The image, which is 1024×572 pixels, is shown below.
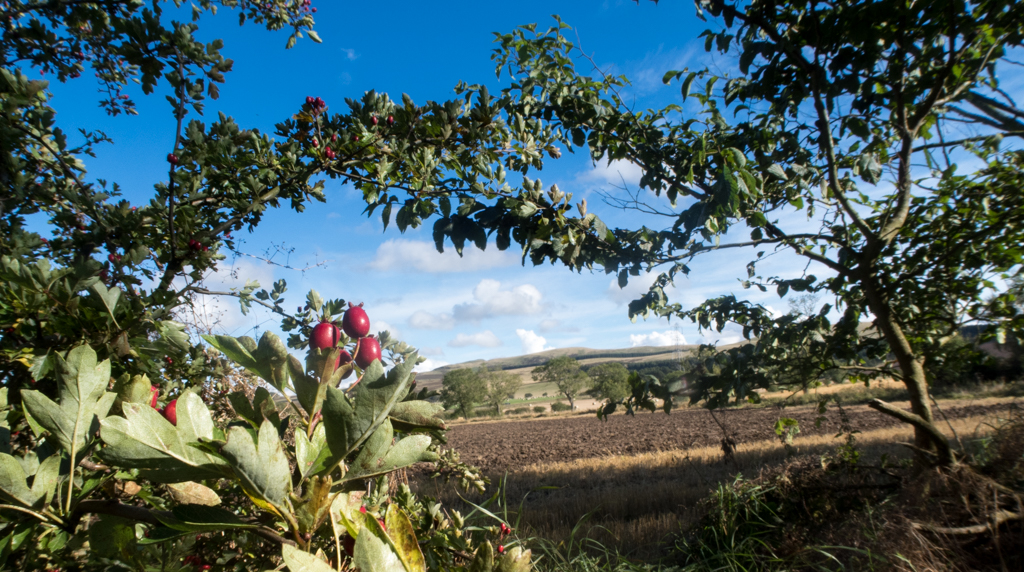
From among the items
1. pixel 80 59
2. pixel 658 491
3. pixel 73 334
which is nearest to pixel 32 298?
pixel 73 334

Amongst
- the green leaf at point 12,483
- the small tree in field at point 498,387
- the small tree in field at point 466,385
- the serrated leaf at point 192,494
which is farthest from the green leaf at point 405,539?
the small tree in field at point 498,387

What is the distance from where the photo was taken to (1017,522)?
165 cm

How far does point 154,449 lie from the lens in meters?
0.39

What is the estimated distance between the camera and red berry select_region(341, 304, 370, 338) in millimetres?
962

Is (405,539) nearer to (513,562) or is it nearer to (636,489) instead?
(513,562)

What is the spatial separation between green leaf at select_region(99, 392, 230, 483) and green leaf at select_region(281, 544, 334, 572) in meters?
0.12

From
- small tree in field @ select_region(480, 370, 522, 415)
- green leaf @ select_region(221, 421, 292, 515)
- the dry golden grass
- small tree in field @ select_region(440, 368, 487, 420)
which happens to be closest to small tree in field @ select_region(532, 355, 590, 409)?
small tree in field @ select_region(480, 370, 522, 415)

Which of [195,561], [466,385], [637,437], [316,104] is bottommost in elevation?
[637,437]

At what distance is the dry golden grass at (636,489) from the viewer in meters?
5.52

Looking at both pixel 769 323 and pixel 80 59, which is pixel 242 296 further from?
pixel 769 323

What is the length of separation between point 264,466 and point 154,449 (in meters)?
0.09

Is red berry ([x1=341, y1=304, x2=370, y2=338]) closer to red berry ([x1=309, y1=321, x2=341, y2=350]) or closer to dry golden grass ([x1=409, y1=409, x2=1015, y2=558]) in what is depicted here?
red berry ([x1=309, y1=321, x2=341, y2=350])

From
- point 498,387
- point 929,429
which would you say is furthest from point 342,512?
point 498,387

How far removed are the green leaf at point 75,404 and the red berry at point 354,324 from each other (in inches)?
17.1
